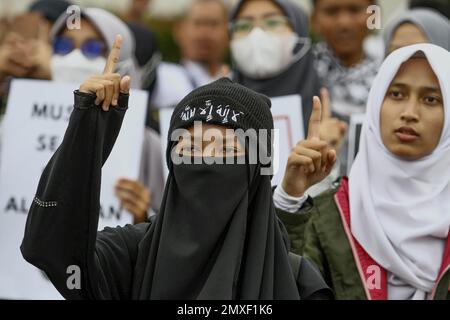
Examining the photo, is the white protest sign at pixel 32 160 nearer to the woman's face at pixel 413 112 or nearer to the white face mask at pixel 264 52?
the white face mask at pixel 264 52

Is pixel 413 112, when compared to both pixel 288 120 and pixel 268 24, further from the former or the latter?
pixel 268 24

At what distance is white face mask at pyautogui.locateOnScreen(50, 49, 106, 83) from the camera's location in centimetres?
521

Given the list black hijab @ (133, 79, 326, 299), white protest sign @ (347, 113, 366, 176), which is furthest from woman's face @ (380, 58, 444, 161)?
black hijab @ (133, 79, 326, 299)

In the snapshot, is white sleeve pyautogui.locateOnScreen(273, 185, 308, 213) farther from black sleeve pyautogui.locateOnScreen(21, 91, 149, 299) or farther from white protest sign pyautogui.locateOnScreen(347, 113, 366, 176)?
white protest sign pyautogui.locateOnScreen(347, 113, 366, 176)

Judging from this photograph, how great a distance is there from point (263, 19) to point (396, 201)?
2.01 meters

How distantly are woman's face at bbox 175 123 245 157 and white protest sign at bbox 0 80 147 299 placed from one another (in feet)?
5.75

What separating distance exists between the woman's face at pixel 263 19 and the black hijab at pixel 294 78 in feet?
0.12

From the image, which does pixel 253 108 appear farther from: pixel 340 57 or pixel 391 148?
pixel 340 57

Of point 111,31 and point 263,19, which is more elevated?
point 263,19

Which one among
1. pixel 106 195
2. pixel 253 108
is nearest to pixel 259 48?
pixel 106 195

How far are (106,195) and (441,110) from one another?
1.74 meters

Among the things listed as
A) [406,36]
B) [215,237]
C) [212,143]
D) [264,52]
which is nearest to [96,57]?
[264,52]

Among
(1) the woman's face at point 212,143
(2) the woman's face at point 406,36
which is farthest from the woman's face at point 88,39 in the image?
(1) the woman's face at point 212,143

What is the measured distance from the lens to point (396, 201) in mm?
3791
